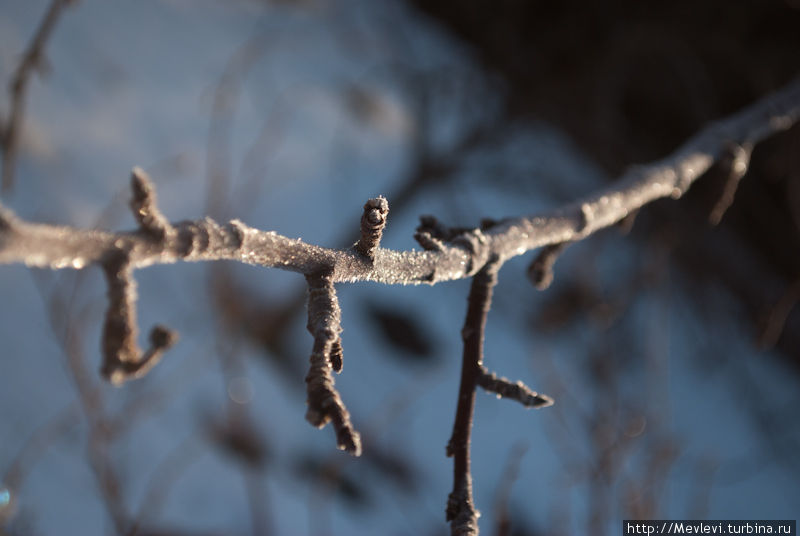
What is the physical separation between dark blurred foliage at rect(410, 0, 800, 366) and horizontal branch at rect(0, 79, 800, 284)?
A: 0.93 metres

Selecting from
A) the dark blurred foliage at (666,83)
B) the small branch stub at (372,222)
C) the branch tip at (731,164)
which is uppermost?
the dark blurred foliage at (666,83)

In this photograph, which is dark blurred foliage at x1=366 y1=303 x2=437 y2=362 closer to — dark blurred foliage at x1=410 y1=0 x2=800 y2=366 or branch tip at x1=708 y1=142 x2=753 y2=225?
dark blurred foliage at x1=410 y1=0 x2=800 y2=366

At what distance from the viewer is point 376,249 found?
10.8 inches

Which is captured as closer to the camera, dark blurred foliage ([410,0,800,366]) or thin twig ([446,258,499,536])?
thin twig ([446,258,499,536])

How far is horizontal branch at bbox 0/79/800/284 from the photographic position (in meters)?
0.19

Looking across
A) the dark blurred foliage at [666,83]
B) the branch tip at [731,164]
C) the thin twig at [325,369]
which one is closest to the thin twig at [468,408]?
the thin twig at [325,369]

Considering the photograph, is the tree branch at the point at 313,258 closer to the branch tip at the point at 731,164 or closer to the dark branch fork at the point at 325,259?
the dark branch fork at the point at 325,259

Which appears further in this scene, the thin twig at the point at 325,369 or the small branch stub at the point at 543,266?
the small branch stub at the point at 543,266

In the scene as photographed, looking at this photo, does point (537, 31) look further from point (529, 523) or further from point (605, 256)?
point (529, 523)

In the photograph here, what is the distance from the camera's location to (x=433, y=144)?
81.2 inches

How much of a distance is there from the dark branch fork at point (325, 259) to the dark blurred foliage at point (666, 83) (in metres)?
1.09

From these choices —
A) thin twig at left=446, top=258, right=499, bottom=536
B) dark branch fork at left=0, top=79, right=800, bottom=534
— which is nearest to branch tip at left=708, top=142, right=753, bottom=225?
dark branch fork at left=0, top=79, right=800, bottom=534

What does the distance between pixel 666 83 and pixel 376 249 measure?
1.78 meters

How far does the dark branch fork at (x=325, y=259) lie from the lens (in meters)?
0.20
